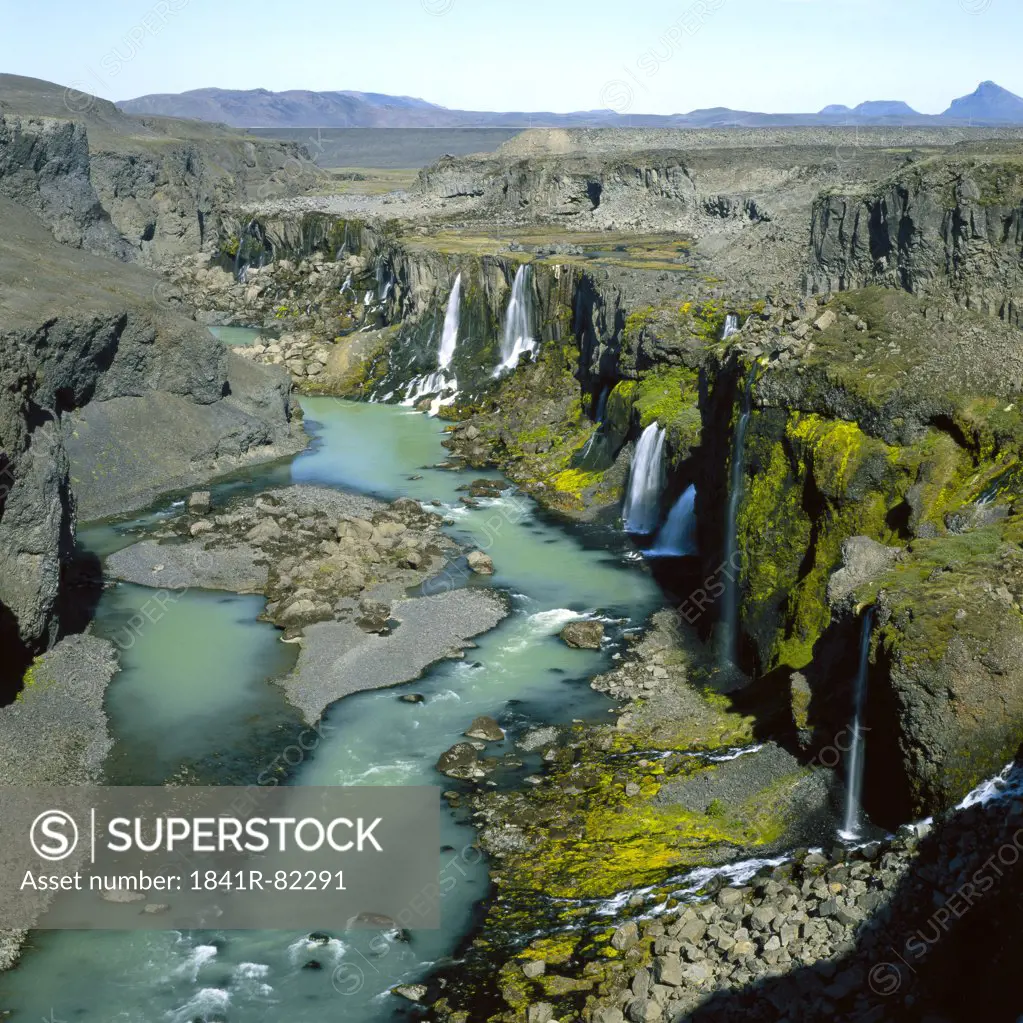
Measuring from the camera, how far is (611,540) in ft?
163

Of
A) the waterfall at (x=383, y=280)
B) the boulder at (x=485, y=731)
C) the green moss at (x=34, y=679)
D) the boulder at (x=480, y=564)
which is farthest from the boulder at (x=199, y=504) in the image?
the waterfall at (x=383, y=280)

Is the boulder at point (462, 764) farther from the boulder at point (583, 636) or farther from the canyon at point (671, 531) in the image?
the boulder at point (583, 636)

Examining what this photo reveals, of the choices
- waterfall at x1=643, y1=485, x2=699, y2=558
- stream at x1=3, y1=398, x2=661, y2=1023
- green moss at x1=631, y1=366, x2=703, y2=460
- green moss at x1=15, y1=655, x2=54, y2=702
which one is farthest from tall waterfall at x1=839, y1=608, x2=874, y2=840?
green moss at x1=15, y1=655, x2=54, y2=702

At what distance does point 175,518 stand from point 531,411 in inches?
856

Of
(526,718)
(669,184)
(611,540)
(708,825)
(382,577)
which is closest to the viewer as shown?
(708,825)

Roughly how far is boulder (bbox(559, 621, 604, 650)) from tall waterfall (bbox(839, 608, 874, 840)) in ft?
43.3

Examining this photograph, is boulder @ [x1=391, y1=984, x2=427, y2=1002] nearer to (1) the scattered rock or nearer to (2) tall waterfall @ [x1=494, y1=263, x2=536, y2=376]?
(1) the scattered rock

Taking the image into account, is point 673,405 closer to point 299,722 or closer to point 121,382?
point 299,722

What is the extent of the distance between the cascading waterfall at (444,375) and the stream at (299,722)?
14046 mm

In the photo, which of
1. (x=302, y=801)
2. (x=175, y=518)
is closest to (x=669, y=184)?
(x=175, y=518)

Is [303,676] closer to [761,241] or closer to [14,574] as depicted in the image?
[14,574]

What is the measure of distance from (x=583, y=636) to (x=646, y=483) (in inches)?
525

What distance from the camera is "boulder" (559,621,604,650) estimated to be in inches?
1537

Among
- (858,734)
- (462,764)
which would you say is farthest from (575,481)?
(858,734)
